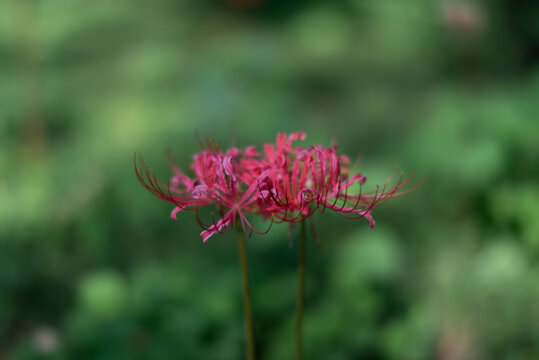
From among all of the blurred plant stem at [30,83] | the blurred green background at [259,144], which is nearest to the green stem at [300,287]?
the blurred green background at [259,144]

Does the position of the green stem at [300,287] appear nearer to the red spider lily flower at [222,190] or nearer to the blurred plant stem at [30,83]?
the red spider lily flower at [222,190]

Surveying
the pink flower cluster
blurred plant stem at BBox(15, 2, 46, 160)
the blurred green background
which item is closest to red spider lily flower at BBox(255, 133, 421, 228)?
the pink flower cluster

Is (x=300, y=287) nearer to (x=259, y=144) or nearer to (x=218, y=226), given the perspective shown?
(x=218, y=226)

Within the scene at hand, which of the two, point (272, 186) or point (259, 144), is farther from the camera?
point (259, 144)

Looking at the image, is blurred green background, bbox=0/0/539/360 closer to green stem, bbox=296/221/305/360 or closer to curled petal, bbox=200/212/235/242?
green stem, bbox=296/221/305/360

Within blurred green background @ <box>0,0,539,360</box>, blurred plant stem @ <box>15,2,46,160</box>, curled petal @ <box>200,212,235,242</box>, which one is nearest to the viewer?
curled petal @ <box>200,212,235,242</box>

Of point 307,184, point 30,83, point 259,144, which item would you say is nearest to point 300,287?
point 307,184

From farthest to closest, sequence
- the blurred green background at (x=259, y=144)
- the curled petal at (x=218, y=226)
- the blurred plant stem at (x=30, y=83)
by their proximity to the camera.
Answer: the blurred plant stem at (x=30, y=83) < the blurred green background at (x=259, y=144) < the curled petal at (x=218, y=226)

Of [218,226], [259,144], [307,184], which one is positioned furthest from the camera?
[259,144]

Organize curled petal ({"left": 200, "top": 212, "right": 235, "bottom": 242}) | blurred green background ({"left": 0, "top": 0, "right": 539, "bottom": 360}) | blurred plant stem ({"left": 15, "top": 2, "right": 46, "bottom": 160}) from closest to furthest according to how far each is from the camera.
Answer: curled petal ({"left": 200, "top": 212, "right": 235, "bottom": 242}) → blurred green background ({"left": 0, "top": 0, "right": 539, "bottom": 360}) → blurred plant stem ({"left": 15, "top": 2, "right": 46, "bottom": 160})
